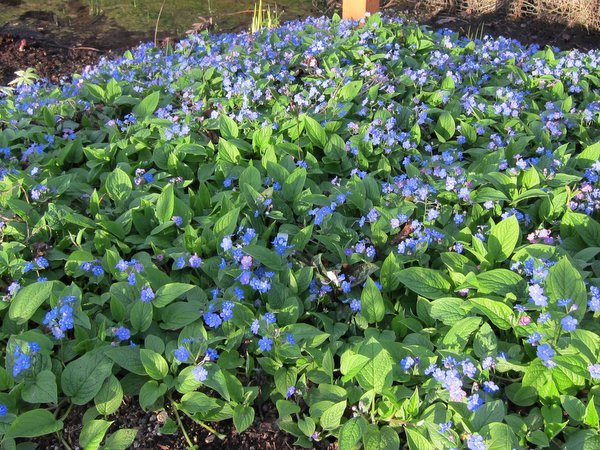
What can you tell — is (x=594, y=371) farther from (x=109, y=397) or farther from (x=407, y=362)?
(x=109, y=397)

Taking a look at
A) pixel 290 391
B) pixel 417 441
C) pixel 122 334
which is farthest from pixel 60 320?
pixel 417 441

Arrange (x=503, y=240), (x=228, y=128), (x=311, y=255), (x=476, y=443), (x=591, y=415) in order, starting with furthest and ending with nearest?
(x=228, y=128) < (x=311, y=255) < (x=503, y=240) < (x=591, y=415) < (x=476, y=443)

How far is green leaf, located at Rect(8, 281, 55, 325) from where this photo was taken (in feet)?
6.70

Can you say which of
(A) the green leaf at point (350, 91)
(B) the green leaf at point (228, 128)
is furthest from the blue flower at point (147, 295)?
(A) the green leaf at point (350, 91)

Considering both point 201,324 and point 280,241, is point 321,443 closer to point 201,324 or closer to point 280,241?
point 201,324

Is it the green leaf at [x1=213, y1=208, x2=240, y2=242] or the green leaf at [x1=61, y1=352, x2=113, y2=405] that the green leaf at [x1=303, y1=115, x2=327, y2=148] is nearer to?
the green leaf at [x1=213, y1=208, x2=240, y2=242]

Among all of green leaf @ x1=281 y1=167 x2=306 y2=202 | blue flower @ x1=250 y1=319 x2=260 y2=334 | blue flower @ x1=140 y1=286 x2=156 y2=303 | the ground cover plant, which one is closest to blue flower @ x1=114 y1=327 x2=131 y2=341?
the ground cover plant

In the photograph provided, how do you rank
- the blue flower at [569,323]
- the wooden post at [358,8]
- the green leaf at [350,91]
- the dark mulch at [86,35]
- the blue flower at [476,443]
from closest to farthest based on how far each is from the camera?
the blue flower at [476,443]
the blue flower at [569,323]
the green leaf at [350,91]
the wooden post at [358,8]
the dark mulch at [86,35]

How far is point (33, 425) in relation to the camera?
1.74 m

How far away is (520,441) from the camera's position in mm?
1703

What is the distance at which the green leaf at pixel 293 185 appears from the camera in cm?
261

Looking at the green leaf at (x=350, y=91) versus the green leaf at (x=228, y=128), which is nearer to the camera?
the green leaf at (x=228, y=128)

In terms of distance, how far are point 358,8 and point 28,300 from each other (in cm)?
374

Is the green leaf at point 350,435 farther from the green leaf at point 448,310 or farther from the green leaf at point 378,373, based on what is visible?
the green leaf at point 448,310
